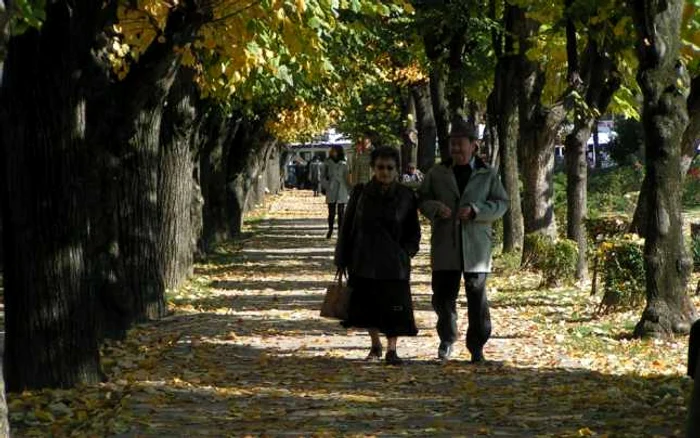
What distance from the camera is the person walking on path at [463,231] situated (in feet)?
42.7

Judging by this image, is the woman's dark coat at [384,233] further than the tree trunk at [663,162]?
No

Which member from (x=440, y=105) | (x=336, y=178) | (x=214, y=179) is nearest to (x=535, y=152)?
(x=440, y=105)

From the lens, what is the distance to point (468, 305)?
13.2 m

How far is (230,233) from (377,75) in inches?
205

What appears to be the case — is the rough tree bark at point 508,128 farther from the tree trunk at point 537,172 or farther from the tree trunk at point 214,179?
the tree trunk at point 214,179

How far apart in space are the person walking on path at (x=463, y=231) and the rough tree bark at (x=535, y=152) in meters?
10.4

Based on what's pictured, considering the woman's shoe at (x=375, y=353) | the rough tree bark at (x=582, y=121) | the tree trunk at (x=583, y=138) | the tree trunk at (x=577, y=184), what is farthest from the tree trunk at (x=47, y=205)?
the tree trunk at (x=577, y=184)

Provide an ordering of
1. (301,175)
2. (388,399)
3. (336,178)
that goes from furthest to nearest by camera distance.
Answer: (301,175) < (336,178) < (388,399)

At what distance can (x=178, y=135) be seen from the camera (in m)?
21.1

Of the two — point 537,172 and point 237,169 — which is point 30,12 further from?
point 237,169

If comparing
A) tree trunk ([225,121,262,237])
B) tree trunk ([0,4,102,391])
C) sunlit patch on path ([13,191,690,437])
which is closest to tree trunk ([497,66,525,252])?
sunlit patch on path ([13,191,690,437])

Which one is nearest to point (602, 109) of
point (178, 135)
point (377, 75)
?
point (178, 135)

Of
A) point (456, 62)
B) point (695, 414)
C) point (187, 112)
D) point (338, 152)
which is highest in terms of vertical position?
point (456, 62)

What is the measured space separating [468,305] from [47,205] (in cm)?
372
